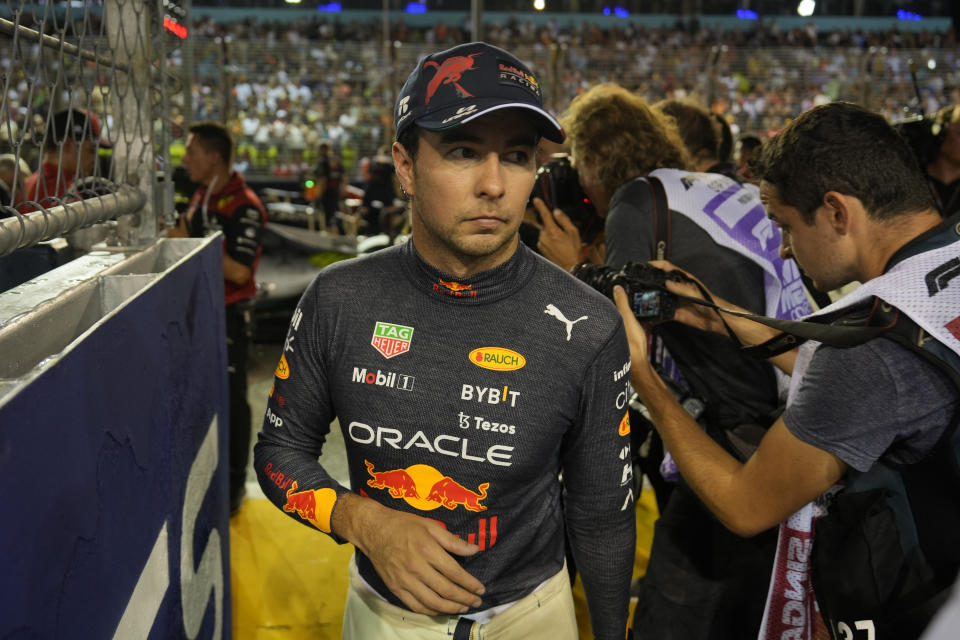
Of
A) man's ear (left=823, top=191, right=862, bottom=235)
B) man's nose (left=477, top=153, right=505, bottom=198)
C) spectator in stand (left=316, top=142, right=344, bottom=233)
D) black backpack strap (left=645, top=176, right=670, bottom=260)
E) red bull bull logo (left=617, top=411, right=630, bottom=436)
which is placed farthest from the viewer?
spectator in stand (left=316, top=142, right=344, bottom=233)

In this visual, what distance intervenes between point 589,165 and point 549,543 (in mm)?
1362

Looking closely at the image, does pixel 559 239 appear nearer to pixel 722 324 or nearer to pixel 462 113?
pixel 722 324

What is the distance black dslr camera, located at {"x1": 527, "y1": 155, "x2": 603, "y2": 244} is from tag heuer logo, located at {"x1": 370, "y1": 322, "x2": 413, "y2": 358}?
4.54 feet

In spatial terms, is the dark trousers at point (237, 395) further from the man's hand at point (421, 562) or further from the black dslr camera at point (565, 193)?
the man's hand at point (421, 562)

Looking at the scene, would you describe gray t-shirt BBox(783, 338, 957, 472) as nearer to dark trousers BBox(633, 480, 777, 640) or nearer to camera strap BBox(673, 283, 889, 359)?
camera strap BBox(673, 283, 889, 359)

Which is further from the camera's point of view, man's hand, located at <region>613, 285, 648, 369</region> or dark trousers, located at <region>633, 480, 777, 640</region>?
dark trousers, located at <region>633, 480, 777, 640</region>

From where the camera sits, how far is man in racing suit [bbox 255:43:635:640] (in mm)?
1275

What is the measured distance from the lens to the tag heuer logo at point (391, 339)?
4.40 ft

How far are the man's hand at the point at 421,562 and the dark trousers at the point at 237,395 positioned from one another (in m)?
2.71

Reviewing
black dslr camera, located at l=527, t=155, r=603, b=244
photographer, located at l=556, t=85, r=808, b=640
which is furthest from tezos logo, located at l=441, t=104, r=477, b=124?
black dslr camera, located at l=527, t=155, r=603, b=244

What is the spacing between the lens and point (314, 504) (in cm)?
130

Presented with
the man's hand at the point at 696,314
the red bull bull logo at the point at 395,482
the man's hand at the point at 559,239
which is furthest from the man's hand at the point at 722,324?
the red bull bull logo at the point at 395,482

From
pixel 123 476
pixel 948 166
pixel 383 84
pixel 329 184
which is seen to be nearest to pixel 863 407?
pixel 123 476

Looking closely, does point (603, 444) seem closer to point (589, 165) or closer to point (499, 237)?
point (499, 237)
